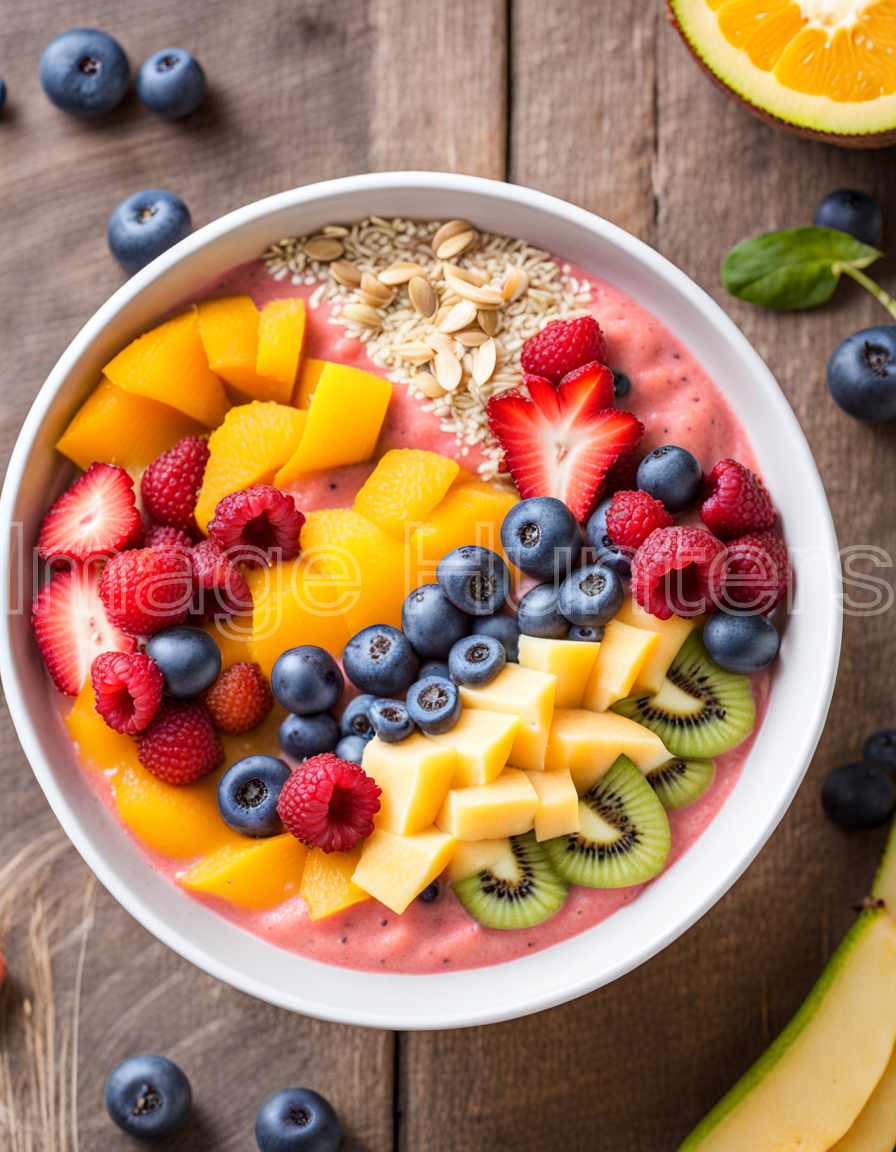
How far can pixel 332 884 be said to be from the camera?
145 cm

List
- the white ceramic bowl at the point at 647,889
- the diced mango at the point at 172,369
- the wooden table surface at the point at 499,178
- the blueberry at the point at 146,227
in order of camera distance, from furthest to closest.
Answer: the wooden table surface at the point at 499,178 < the blueberry at the point at 146,227 < the diced mango at the point at 172,369 < the white ceramic bowl at the point at 647,889

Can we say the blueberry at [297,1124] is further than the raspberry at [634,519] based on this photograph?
Yes

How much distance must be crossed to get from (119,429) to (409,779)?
78 cm

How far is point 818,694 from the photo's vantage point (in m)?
1.44

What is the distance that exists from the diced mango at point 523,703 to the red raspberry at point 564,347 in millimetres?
504

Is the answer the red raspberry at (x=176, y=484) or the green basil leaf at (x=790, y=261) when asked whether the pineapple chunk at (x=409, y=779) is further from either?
the green basil leaf at (x=790, y=261)

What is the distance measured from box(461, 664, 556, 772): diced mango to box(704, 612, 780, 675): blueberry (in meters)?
0.28

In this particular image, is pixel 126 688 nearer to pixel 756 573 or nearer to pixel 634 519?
pixel 634 519

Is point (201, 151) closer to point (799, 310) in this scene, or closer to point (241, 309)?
point (241, 309)

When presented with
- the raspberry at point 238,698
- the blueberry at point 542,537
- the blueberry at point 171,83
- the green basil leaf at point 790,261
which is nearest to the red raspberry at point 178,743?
the raspberry at point 238,698

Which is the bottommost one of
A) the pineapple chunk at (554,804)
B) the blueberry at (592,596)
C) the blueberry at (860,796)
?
the blueberry at (860,796)

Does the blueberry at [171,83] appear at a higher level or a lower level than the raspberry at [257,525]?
higher

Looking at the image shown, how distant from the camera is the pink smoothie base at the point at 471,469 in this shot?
1484mm

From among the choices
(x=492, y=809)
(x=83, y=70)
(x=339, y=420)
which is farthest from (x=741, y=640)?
(x=83, y=70)
